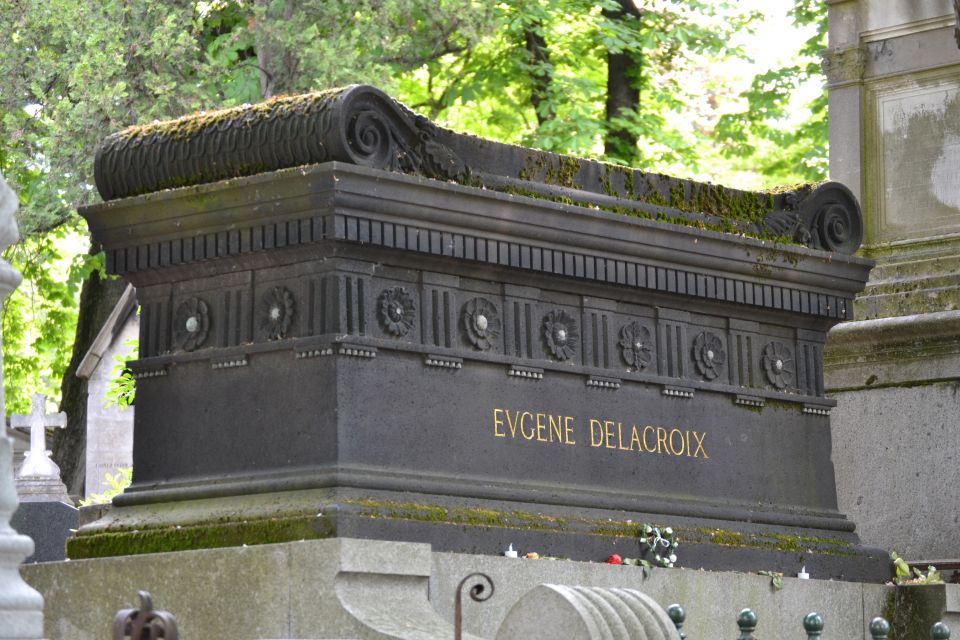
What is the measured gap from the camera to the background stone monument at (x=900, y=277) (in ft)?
45.1

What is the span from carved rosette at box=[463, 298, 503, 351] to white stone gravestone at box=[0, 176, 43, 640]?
4.46m

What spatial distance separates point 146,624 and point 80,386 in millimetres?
19089

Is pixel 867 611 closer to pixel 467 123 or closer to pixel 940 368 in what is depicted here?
pixel 940 368

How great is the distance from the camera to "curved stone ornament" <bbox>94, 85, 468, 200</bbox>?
9.26 metres

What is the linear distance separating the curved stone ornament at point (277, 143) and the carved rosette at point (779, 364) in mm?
2860

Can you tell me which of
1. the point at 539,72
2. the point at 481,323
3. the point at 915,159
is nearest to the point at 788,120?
the point at 539,72

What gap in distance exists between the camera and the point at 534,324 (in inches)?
407

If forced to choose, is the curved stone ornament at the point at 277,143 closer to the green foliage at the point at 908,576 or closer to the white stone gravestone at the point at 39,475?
the green foliage at the point at 908,576

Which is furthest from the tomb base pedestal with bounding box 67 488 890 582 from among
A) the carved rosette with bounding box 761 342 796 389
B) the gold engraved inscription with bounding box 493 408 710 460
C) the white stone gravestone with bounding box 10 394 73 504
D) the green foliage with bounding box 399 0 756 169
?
the green foliage with bounding box 399 0 756 169

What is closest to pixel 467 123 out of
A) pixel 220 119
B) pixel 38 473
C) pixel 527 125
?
pixel 527 125

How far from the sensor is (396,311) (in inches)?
375

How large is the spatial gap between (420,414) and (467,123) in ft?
54.8

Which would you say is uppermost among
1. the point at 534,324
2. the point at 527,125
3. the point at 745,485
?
the point at 527,125

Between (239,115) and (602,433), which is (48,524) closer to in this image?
(602,433)
